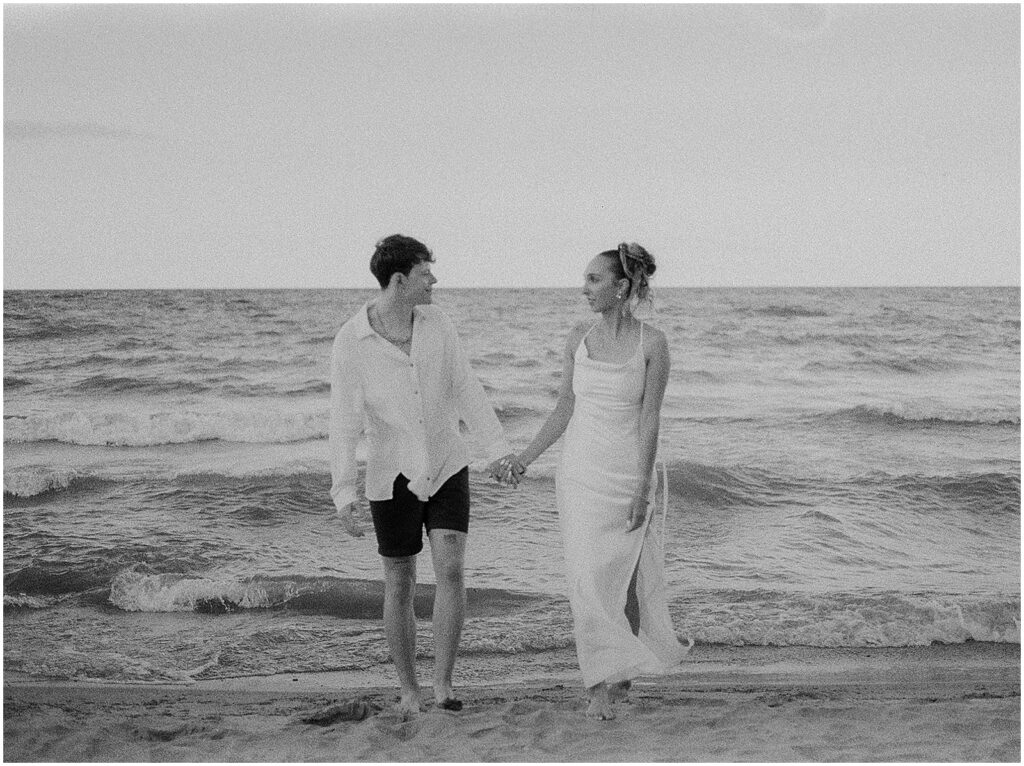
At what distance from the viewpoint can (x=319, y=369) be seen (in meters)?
12.6

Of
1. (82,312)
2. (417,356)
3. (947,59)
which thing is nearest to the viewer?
(417,356)

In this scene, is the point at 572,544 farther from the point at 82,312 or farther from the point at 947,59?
the point at 82,312

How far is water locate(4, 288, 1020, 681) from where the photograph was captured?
520cm

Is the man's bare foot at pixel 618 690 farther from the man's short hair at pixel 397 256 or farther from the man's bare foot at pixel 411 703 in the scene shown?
the man's short hair at pixel 397 256

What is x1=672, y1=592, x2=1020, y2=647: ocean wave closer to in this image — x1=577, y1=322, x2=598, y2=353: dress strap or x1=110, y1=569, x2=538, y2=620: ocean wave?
x1=110, y1=569, x2=538, y2=620: ocean wave

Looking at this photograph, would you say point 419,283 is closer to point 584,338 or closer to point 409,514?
point 584,338

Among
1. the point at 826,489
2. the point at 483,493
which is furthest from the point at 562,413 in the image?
the point at 826,489

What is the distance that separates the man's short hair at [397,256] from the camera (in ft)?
11.5

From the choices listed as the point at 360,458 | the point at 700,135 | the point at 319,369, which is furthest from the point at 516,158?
the point at 319,369

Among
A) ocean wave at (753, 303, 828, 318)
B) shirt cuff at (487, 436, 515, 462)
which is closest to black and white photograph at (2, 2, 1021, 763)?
shirt cuff at (487, 436, 515, 462)

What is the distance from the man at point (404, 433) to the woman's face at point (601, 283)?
1.67 ft

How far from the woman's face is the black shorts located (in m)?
0.76

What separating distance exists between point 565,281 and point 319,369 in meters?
4.65

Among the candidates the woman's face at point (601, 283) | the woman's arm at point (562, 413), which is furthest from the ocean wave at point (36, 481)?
the woman's face at point (601, 283)
